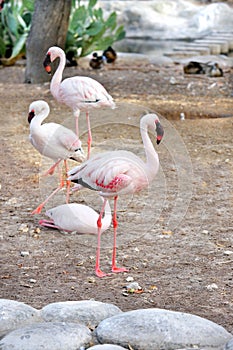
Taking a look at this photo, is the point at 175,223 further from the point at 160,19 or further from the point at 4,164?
the point at 160,19

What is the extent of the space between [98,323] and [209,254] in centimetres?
125

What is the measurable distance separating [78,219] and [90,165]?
20.1 inches

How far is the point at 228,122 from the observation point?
714cm

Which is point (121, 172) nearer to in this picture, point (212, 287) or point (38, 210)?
point (212, 287)

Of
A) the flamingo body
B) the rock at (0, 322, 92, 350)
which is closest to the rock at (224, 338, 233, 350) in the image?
the rock at (0, 322, 92, 350)

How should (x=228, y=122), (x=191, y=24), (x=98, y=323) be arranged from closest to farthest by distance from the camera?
(x=98, y=323) < (x=228, y=122) < (x=191, y=24)

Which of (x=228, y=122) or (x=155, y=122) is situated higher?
(x=155, y=122)

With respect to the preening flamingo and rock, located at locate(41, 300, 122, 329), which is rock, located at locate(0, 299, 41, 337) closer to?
rock, located at locate(41, 300, 122, 329)

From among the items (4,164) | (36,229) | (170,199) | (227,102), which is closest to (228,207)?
(170,199)

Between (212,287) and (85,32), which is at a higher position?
(212,287)

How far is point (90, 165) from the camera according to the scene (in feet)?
13.2

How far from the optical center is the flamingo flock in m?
3.91

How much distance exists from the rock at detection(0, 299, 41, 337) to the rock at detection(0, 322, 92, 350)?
11cm

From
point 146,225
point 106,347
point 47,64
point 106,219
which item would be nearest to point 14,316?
point 106,347
